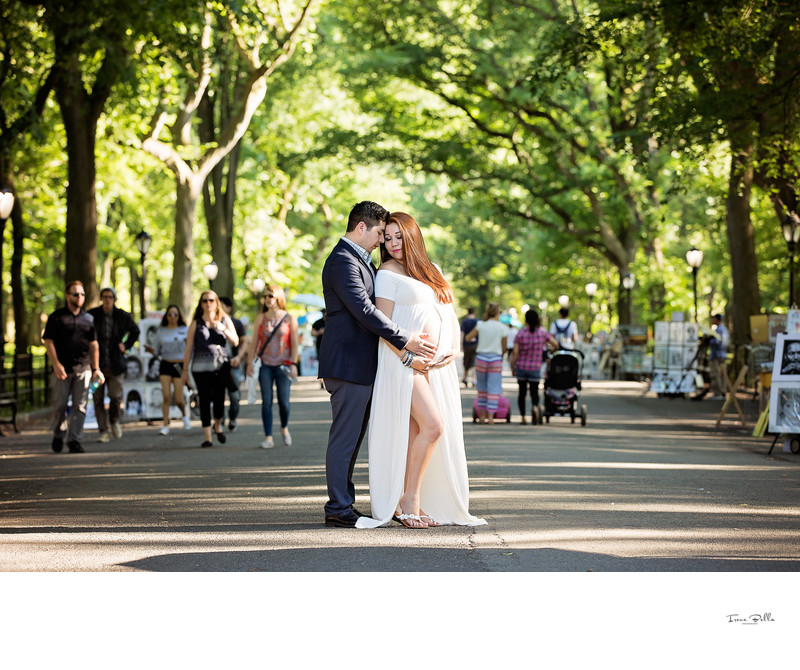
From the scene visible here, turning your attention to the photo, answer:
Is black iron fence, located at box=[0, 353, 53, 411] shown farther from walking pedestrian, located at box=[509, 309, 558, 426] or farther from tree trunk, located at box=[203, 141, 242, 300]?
tree trunk, located at box=[203, 141, 242, 300]

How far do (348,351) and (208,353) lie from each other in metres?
7.66

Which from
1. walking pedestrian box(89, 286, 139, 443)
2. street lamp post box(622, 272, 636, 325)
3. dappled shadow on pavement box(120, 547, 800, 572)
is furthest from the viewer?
street lamp post box(622, 272, 636, 325)

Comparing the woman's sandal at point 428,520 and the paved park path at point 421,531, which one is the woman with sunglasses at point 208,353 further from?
the woman's sandal at point 428,520

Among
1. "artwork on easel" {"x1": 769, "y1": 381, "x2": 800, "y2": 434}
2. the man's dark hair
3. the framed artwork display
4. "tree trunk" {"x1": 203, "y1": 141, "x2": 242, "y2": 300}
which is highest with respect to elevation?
"tree trunk" {"x1": 203, "y1": 141, "x2": 242, "y2": 300}

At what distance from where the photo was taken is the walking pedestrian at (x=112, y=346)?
696 inches

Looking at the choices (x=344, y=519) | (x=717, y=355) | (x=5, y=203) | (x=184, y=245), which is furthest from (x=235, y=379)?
(x=717, y=355)

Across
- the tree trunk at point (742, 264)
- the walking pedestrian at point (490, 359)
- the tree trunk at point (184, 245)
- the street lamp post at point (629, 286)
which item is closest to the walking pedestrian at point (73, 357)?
the walking pedestrian at point (490, 359)

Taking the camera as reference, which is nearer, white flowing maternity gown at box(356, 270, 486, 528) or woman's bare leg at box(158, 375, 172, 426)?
white flowing maternity gown at box(356, 270, 486, 528)

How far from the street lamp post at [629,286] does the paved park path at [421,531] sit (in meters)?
23.0

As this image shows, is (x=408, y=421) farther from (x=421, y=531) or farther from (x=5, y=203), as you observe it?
(x=5, y=203)

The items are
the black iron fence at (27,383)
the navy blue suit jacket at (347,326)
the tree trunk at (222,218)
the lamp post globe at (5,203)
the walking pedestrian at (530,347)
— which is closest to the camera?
the navy blue suit jacket at (347,326)

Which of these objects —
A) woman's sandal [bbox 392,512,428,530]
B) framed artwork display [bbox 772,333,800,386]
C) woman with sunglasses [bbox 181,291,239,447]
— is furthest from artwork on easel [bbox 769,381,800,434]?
woman's sandal [bbox 392,512,428,530]

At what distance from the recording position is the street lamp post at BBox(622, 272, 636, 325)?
1604 inches

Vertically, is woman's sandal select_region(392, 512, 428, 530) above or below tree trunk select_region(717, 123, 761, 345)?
below
